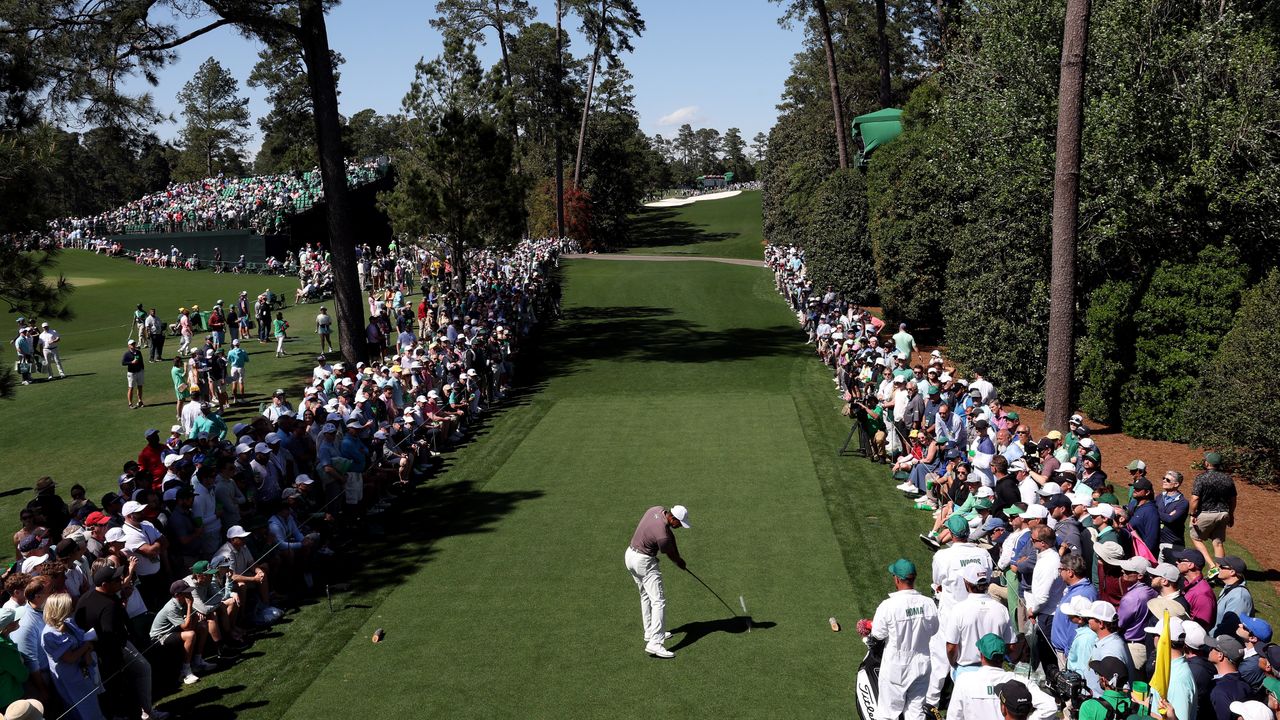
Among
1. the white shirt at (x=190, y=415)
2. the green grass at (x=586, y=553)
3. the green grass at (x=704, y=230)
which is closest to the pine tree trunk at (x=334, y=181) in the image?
the green grass at (x=586, y=553)

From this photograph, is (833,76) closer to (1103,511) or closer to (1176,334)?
(1176,334)

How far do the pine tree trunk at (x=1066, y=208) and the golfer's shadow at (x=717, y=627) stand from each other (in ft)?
31.0

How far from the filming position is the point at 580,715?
872 centimetres

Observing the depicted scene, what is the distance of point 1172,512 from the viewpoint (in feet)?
35.8

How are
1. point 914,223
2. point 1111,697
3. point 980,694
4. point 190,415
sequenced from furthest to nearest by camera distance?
1. point 914,223
2. point 190,415
3. point 1111,697
4. point 980,694

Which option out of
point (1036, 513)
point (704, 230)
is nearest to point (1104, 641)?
point (1036, 513)

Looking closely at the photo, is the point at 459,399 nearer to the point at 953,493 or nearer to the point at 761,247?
the point at 953,493

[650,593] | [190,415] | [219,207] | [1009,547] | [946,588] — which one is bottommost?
[650,593]

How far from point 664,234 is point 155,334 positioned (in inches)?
2105

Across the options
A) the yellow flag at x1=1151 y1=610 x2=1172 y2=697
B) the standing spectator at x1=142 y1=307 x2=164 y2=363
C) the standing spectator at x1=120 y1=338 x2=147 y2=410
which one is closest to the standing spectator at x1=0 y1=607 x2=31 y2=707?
the yellow flag at x1=1151 y1=610 x2=1172 y2=697

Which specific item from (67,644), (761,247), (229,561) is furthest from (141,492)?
(761,247)

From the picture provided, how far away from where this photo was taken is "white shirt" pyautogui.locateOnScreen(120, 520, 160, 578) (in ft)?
33.0

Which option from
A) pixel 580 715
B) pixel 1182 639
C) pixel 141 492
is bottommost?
pixel 580 715

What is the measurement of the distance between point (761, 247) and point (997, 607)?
5711 centimetres
